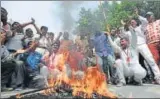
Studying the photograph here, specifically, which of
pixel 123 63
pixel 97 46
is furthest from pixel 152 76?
pixel 97 46

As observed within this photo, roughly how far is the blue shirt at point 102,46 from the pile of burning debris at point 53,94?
6.18ft

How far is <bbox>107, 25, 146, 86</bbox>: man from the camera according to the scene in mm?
9047

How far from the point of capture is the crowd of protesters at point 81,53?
A: 8.59 m

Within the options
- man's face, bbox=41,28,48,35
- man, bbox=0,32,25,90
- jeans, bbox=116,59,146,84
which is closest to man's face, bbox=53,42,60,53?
man's face, bbox=41,28,48,35

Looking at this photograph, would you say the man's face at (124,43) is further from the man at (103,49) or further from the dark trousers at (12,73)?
the dark trousers at (12,73)

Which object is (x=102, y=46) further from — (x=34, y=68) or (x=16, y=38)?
(x=16, y=38)

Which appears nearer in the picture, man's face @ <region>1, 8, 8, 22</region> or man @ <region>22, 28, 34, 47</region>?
man's face @ <region>1, 8, 8, 22</region>

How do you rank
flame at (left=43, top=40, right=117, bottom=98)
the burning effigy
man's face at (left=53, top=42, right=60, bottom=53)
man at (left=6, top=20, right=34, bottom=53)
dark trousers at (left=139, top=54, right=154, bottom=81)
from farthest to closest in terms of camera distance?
dark trousers at (left=139, top=54, right=154, bottom=81), man's face at (left=53, top=42, right=60, bottom=53), man at (left=6, top=20, right=34, bottom=53), flame at (left=43, top=40, right=117, bottom=98), the burning effigy

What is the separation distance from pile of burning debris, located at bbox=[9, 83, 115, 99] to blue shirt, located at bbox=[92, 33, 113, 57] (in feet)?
6.18

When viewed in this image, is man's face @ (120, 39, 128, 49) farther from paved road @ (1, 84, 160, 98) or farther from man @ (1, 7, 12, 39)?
man @ (1, 7, 12, 39)

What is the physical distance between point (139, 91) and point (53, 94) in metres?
1.79

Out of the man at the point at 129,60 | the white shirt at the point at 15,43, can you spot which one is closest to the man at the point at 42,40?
the white shirt at the point at 15,43

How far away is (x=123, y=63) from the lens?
30.1 feet

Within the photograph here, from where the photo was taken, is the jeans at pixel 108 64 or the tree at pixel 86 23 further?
the tree at pixel 86 23
